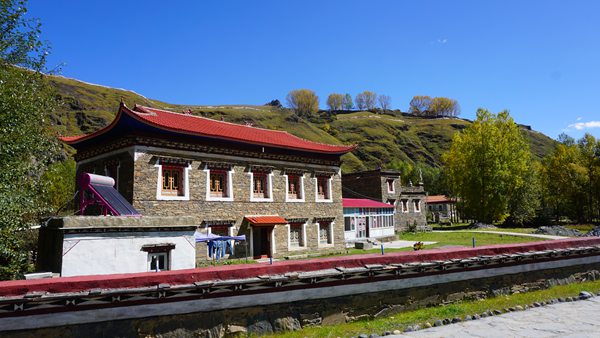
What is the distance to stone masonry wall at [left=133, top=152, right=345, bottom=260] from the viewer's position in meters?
17.7

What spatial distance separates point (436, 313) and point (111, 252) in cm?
921

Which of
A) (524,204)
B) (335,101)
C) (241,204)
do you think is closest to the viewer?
(241,204)

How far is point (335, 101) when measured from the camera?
172750 mm

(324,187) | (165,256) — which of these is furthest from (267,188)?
(165,256)

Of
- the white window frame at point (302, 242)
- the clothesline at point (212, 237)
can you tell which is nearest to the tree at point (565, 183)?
the white window frame at point (302, 242)

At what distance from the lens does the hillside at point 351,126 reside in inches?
4035

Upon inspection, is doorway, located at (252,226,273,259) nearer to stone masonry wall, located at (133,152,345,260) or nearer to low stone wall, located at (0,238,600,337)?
stone masonry wall, located at (133,152,345,260)

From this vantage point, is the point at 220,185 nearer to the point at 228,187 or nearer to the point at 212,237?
the point at 228,187

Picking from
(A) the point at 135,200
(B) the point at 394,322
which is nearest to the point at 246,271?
(B) the point at 394,322

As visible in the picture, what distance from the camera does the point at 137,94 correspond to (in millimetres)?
137500

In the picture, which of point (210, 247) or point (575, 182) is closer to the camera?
point (210, 247)

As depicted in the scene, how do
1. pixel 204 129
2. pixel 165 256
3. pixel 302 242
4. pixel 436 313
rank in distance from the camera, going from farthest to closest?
1. pixel 302 242
2. pixel 204 129
3. pixel 165 256
4. pixel 436 313

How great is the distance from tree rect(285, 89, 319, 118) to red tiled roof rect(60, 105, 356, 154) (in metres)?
131

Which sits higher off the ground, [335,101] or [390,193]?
[335,101]
